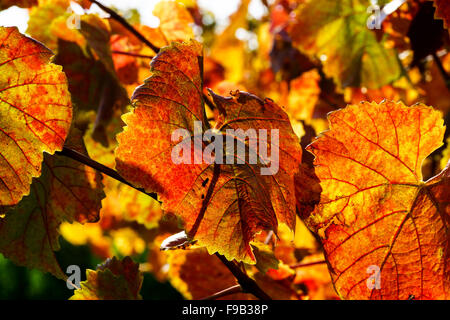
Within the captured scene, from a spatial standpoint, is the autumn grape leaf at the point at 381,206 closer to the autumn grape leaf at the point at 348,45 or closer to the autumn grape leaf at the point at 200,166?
the autumn grape leaf at the point at 200,166

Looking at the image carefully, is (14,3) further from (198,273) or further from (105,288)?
(198,273)

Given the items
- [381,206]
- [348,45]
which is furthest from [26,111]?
[348,45]

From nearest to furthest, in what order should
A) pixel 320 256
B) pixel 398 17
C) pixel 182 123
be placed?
pixel 182 123
pixel 398 17
pixel 320 256

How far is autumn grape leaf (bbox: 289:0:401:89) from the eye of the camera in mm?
1333

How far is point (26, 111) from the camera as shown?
68cm

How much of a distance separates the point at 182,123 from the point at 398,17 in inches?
26.5

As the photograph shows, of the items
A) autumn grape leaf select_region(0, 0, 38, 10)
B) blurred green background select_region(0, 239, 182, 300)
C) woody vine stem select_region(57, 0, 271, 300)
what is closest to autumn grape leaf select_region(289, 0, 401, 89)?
woody vine stem select_region(57, 0, 271, 300)

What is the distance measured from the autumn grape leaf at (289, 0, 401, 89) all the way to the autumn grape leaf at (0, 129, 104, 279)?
747mm

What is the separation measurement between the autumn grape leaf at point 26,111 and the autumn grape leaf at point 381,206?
1.18 ft

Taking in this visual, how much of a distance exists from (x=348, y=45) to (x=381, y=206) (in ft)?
2.39

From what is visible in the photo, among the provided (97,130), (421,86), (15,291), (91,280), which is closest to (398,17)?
(421,86)

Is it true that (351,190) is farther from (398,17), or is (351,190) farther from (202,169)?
(398,17)

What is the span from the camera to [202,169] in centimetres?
74
